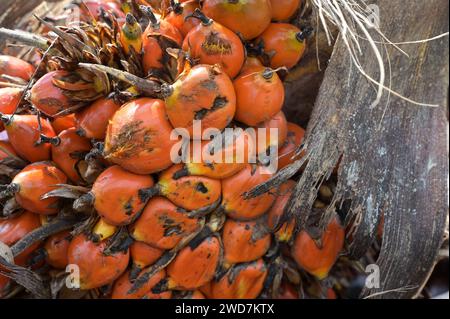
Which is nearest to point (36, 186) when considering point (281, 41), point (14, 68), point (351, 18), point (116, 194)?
point (116, 194)

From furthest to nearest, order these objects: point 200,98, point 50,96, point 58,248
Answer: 1. point 58,248
2. point 50,96
3. point 200,98

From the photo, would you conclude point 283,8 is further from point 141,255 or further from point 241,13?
point 141,255

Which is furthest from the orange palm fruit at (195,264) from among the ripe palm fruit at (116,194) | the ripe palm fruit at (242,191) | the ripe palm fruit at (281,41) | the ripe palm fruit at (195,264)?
the ripe palm fruit at (281,41)

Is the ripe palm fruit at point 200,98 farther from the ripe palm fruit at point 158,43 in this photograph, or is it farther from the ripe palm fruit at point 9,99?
the ripe palm fruit at point 9,99

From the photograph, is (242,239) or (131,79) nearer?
(131,79)

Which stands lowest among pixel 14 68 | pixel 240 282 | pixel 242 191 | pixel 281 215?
pixel 240 282

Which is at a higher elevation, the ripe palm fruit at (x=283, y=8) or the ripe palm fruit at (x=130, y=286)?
the ripe palm fruit at (x=283, y=8)
